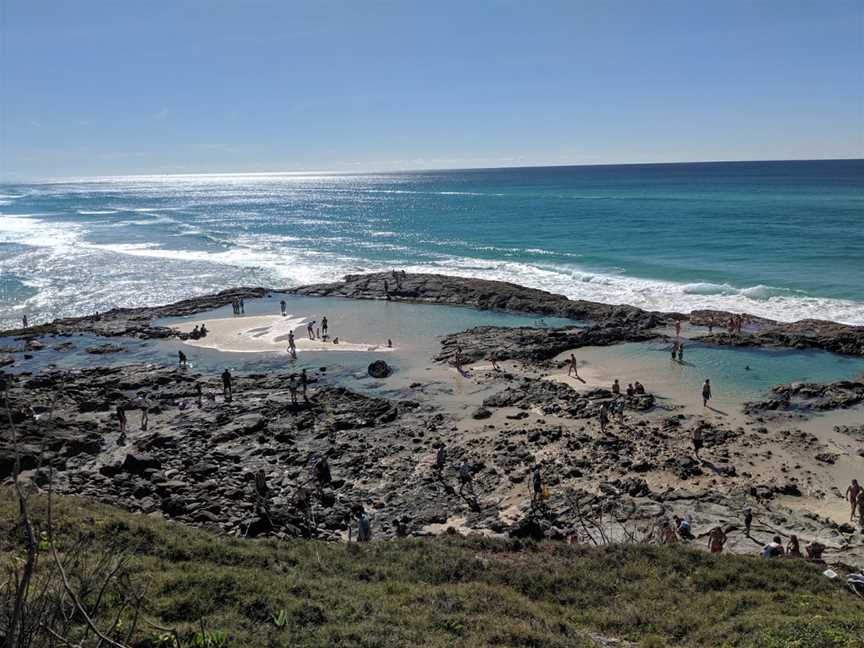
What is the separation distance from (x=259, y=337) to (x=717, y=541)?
2534 cm

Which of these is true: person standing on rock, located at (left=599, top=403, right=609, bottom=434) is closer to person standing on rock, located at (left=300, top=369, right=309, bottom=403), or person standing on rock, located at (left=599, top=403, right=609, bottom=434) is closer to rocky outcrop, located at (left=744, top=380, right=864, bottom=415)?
rocky outcrop, located at (left=744, top=380, right=864, bottom=415)

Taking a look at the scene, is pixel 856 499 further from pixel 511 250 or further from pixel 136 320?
pixel 511 250

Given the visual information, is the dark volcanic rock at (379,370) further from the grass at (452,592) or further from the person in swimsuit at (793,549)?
the person in swimsuit at (793,549)

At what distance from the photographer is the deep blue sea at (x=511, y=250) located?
40.7 m

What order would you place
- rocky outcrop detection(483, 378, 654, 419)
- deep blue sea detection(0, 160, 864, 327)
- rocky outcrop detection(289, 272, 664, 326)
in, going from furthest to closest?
deep blue sea detection(0, 160, 864, 327) → rocky outcrop detection(289, 272, 664, 326) → rocky outcrop detection(483, 378, 654, 419)

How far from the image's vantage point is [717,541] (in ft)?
42.2

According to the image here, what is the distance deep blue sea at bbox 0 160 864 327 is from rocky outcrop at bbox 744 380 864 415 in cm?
1188

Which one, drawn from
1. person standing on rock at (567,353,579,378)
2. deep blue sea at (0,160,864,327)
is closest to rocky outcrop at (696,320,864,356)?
deep blue sea at (0,160,864,327)

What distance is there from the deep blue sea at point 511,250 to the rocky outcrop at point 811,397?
1188 centimetres

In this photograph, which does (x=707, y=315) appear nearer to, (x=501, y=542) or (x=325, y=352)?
(x=325, y=352)

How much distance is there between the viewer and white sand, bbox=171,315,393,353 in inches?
1224

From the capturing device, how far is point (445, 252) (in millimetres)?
60312

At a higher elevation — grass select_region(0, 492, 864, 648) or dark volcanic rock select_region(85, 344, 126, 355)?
grass select_region(0, 492, 864, 648)

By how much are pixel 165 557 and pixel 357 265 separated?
45.8 meters
